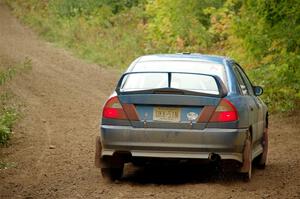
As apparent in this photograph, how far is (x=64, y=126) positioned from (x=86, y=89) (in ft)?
19.3

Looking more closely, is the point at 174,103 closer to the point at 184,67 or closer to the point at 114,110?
the point at 114,110

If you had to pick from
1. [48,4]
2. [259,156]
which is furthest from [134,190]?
[48,4]

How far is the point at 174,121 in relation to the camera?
28.6ft

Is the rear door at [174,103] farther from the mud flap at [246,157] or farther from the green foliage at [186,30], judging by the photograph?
the green foliage at [186,30]

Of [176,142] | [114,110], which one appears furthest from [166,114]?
[114,110]

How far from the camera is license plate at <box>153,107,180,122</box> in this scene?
8719mm

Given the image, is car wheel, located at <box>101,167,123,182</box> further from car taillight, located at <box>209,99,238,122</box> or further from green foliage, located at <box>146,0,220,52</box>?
green foliage, located at <box>146,0,220,52</box>

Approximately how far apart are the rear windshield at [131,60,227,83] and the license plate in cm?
73

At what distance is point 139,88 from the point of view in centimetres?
909

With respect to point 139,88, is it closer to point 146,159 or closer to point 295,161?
point 146,159

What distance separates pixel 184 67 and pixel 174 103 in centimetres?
87

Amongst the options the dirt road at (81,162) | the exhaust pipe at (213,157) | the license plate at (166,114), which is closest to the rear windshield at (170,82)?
the license plate at (166,114)

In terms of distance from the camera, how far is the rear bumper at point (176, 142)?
8625 mm

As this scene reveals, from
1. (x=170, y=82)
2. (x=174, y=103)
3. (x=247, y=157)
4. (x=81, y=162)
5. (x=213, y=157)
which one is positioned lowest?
(x=81, y=162)
